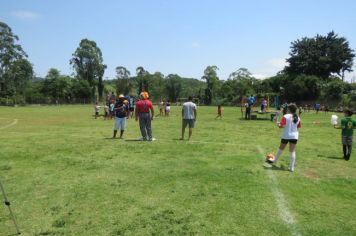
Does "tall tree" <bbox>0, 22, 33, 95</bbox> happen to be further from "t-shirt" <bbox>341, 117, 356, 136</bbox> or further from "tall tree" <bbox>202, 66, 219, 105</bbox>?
"t-shirt" <bbox>341, 117, 356, 136</bbox>

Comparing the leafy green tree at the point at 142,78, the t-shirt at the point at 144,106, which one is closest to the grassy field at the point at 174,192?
the t-shirt at the point at 144,106

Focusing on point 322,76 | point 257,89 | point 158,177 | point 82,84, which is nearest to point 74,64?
point 82,84

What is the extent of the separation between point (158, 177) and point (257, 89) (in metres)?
84.8

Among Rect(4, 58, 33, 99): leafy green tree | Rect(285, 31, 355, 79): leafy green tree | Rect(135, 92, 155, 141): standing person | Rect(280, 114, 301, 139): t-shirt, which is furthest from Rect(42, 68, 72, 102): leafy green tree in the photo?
Rect(280, 114, 301, 139): t-shirt

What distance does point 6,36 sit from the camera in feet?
273

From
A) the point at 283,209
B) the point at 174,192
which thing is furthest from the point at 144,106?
the point at 283,209

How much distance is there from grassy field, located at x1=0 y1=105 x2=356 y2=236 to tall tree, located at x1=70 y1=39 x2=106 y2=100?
89.7m

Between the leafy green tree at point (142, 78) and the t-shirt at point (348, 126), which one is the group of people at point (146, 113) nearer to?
the t-shirt at point (348, 126)

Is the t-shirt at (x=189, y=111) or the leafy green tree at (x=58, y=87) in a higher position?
the leafy green tree at (x=58, y=87)

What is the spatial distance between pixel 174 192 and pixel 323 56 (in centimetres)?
8095

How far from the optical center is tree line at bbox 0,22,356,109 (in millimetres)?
72812

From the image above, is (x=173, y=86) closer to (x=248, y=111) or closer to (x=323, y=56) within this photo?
(x=323, y=56)

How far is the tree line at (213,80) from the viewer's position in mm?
72812

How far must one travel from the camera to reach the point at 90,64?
334 ft
